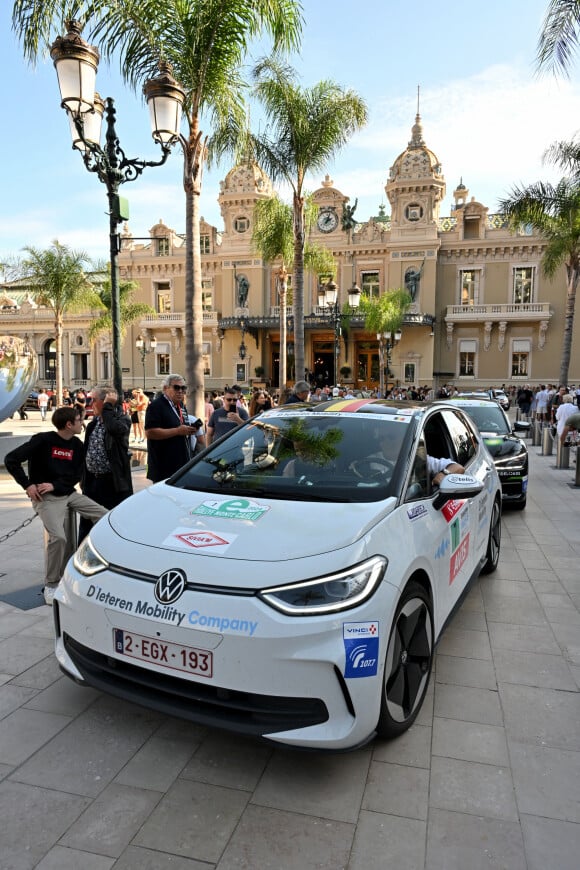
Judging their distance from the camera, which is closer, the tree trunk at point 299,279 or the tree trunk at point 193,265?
the tree trunk at point 193,265

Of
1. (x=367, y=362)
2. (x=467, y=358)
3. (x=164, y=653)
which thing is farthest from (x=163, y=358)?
(x=164, y=653)

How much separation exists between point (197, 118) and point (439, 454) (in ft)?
29.5

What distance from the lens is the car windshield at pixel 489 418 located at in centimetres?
871

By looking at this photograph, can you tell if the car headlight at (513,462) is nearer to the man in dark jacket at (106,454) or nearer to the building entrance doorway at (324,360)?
the man in dark jacket at (106,454)

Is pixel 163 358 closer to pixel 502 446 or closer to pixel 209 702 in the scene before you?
pixel 502 446

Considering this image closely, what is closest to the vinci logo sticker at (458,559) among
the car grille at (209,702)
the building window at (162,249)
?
the car grille at (209,702)

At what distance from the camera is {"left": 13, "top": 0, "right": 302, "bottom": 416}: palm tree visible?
915 cm

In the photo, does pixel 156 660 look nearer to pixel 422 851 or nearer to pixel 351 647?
pixel 351 647

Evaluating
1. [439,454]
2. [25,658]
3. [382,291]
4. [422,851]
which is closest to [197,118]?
[439,454]

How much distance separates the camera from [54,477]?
441 cm

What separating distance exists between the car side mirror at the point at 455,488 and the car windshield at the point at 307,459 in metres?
0.28

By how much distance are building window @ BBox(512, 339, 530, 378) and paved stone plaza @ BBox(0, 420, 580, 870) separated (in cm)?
3813

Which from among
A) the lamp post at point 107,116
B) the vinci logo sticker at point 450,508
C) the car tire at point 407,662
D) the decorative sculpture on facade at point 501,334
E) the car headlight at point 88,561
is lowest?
the car tire at point 407,662

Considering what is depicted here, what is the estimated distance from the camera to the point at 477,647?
395 cm
